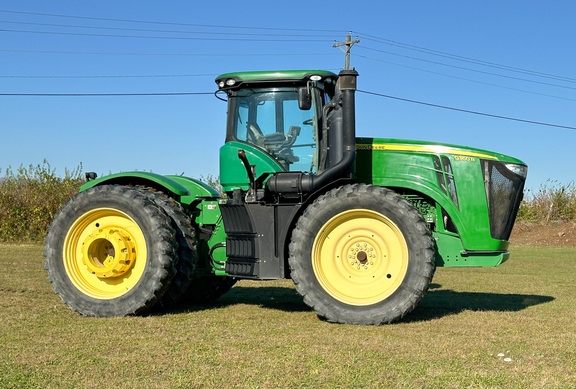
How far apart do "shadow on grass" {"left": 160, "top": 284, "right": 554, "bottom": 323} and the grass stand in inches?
1.2

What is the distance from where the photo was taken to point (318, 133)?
7688 millimetres

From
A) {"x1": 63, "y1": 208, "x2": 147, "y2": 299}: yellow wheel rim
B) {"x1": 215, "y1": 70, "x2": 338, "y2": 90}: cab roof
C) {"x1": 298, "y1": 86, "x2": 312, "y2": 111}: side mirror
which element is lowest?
{"x1": 63, "y1": 208, "x2": 147, "y2": 299}: yellow wheel rim

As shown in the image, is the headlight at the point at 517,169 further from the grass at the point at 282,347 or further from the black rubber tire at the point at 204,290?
the black rubber tire at the point at 204,290

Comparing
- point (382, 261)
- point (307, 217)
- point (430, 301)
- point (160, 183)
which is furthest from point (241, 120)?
point (430, 301)

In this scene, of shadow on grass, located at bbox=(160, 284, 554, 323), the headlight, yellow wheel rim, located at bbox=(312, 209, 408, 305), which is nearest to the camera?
yellow wheel rim, located at bbox=(312, 209, 408, 305)

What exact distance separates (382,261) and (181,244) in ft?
7.55

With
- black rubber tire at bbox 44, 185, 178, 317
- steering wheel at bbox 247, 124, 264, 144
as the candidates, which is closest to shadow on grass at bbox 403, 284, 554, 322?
steering wheel at bbox 247, 124, 264, 144

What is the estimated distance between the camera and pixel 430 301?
912 cm

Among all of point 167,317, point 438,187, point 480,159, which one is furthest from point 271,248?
point 480,159

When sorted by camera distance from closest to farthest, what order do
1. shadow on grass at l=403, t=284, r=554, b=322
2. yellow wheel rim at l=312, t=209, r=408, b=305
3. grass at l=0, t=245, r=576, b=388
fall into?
grass at l=0, t=245, r=576, b=388 < yellow wheel rim at l=312, t=209, r=408, b=305 < shadow on grass at l=403, t=284, r=554, b=322

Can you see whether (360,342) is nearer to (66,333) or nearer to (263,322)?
(263,322)

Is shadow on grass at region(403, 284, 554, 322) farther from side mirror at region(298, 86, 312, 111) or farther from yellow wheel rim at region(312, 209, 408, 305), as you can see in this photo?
side mirror at region(298, 86, 312, 111)

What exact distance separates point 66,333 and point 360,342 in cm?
278

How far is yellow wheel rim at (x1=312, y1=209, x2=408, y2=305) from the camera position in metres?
7.10
